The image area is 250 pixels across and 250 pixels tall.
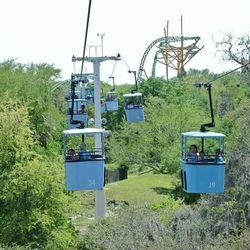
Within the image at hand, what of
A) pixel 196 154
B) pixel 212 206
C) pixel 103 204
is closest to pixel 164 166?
pixel 103 204

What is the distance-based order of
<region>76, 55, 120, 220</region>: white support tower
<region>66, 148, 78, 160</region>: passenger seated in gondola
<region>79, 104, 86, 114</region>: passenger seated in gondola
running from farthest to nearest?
1. <region>79, 104, 86, 114</region>: passenger seated in gondola
2. <region>76, 55, 120, 220</region>: white support tower
3. <region>66, 148, 78, 160</region>: passenger seated in gondola

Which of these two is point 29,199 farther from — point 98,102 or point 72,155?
point 72,155

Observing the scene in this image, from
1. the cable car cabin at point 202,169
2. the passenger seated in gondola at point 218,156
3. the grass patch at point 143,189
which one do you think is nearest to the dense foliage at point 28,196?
the cable car cabin at point 202,169

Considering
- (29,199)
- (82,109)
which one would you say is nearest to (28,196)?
(29,199)

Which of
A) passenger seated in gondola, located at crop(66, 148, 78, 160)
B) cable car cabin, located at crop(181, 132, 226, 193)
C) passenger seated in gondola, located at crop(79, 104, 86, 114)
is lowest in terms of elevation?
cable car cabin, located at crop(181, 132, 226, 193)

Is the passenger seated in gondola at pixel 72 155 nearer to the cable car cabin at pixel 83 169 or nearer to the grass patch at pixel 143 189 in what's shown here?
the cable car cabin at pixel 83 169

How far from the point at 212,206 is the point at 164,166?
672 inches

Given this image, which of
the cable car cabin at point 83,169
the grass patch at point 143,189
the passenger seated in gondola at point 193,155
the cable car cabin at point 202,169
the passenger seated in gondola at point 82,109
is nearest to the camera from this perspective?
the cable car cabin at point 202,169

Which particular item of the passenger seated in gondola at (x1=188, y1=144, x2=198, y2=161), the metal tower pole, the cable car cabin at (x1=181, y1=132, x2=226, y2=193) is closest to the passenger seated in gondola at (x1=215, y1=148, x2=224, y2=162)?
the cable car cabin at (x1=181, y1=132, x2=226, y2=193)

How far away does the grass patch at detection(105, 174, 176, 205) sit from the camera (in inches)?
1351

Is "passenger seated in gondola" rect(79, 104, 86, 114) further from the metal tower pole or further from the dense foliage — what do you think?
the dense foliage

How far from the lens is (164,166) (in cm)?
3825

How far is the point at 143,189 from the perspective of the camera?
36594mm

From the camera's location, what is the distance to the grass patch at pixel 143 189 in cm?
3433
